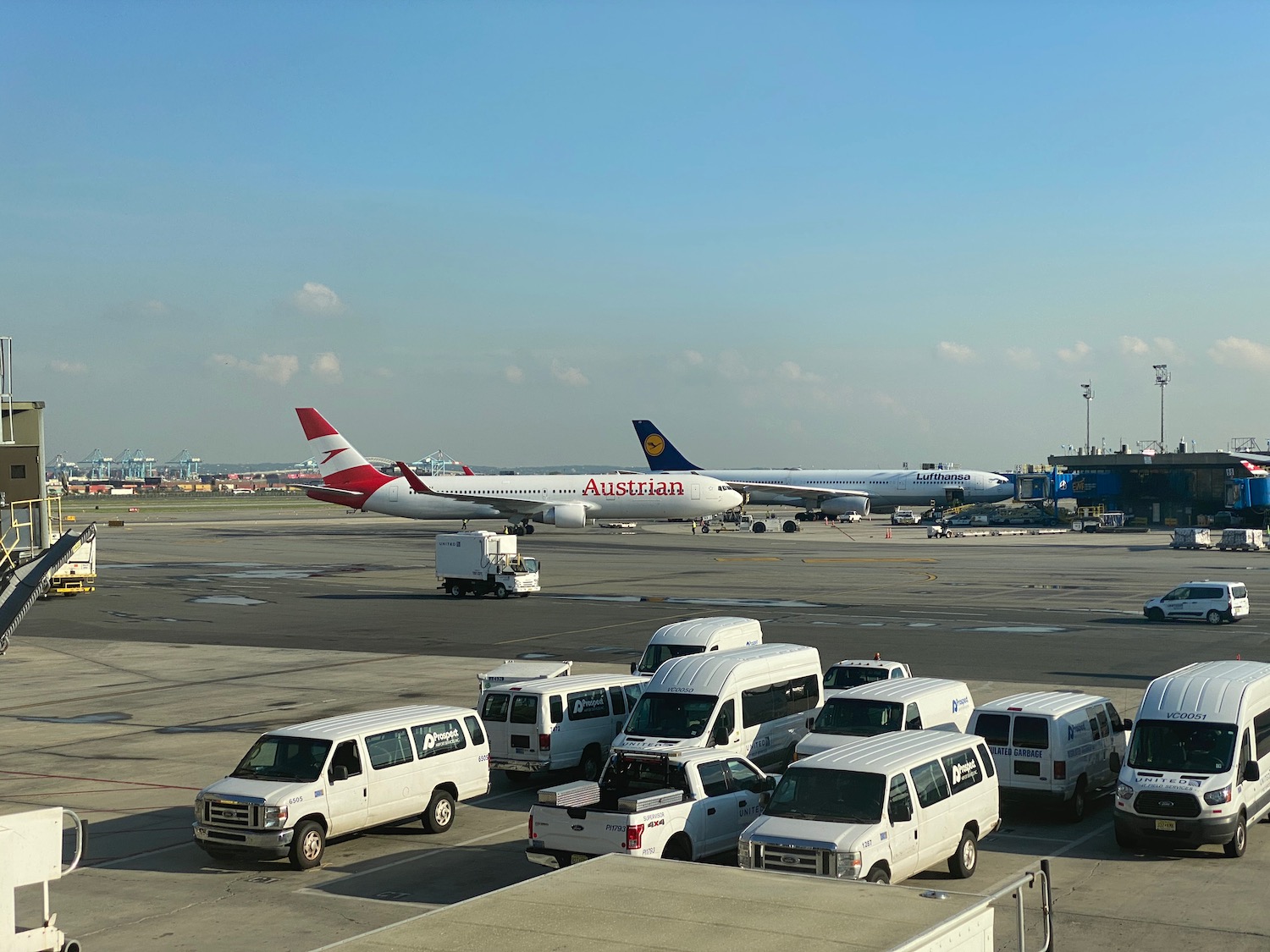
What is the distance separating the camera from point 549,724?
22.3 m

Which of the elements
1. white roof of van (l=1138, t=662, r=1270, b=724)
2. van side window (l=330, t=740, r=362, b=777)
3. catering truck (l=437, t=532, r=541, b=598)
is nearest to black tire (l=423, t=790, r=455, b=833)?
van side window (l=330, t=740, r=362, b=777)

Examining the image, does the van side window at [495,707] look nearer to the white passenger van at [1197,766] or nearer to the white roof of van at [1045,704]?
the white roof of van at [1045,704]

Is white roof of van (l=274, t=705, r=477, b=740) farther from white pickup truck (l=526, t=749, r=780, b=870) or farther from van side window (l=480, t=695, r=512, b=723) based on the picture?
white pickup truck (l=526, t=749, r=780, b=870)

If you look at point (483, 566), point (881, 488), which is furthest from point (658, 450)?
point (483, 566)

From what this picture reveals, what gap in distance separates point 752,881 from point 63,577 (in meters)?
51.5

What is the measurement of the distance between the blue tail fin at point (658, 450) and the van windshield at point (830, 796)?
126536mm

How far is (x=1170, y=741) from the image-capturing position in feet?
61.4

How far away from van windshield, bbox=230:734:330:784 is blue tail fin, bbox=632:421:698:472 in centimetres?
12452

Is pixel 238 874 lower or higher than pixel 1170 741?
lower

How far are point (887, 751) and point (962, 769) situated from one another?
4.15 ft

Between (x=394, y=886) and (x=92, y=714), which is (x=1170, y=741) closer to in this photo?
(x=394, y=886)

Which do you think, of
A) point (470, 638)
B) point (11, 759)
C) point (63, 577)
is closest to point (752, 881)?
point (11, 759)

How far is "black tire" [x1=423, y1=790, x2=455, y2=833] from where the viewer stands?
63.9 ft

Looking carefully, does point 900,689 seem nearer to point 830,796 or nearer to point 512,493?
point 830,796
